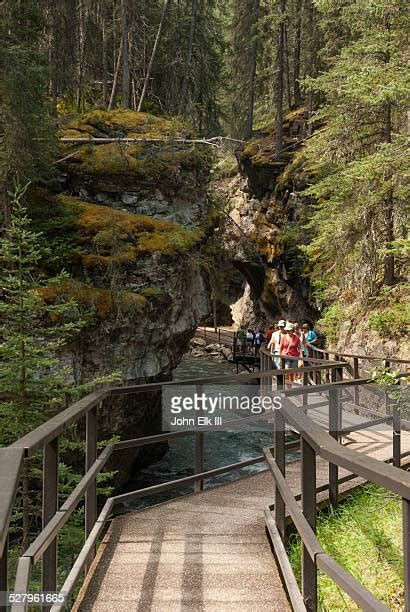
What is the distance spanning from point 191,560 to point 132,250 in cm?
1124

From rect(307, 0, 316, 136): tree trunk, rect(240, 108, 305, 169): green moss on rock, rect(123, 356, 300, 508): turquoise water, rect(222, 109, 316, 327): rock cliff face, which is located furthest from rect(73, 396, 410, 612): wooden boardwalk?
rect(307, 0, 316, 136): tree trunk

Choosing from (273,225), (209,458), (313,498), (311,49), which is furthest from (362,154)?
(313,498)

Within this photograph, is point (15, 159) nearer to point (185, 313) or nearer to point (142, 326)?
point (142, 326)

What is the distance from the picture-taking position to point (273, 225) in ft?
92.9

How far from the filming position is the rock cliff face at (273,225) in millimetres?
26188

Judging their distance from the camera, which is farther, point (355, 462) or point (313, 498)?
point (313, 498)

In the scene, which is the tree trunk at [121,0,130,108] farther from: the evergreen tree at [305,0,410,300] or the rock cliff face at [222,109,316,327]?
the evergreen tree at [305,0,410,300]

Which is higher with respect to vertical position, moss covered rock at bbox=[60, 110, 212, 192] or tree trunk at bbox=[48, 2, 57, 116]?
tree trunk at bbox=[48, 2, 57, 116]

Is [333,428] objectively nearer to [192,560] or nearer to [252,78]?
[192,560]

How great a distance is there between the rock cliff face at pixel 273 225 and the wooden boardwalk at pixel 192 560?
67.3 ft

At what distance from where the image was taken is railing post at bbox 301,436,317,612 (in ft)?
8.57

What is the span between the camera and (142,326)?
13805 millimetres

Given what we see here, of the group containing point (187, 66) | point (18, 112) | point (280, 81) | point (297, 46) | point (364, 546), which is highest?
point (297, 46)

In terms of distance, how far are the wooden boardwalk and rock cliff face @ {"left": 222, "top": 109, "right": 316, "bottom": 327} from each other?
808 inches
